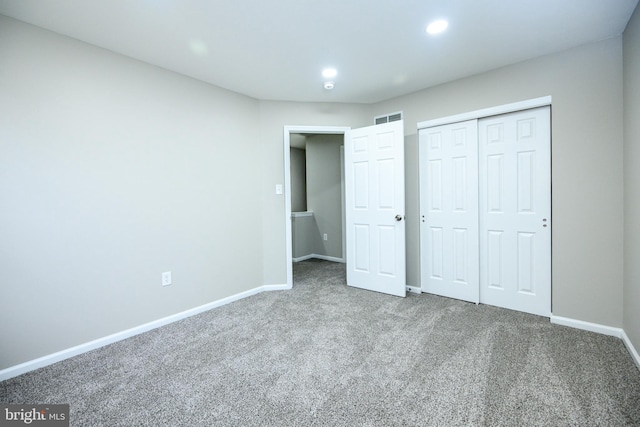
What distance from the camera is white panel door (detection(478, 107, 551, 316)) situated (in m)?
2.74

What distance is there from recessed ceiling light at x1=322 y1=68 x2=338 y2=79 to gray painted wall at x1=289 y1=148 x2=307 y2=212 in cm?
364

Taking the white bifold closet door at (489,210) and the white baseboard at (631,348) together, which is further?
the white bifold closet door at (489,210)

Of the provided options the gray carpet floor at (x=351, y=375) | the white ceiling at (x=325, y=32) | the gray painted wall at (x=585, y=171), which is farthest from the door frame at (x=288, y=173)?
the gray painted wall at (x=585, y=171)

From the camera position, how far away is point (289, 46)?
7.97 ft

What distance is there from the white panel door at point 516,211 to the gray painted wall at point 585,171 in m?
0.10

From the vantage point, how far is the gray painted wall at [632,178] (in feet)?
6.65

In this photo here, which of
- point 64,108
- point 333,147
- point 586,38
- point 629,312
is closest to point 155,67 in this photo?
point 64,108

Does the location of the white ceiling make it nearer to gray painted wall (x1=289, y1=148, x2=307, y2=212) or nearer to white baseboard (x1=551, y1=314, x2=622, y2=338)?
white baseboard (x1=551, y1=314, x2=622, y2=338)

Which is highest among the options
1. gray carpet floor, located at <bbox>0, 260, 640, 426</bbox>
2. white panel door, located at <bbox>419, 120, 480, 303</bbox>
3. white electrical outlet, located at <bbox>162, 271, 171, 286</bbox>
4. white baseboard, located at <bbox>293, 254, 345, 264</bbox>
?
white panel door, located at <bbox>419, 120, 480, 303</bbox>

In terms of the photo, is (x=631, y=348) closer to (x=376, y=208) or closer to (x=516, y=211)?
(x=516, y=211)

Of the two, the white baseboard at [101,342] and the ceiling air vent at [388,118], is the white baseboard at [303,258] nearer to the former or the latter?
the white baseboard at [101,342]

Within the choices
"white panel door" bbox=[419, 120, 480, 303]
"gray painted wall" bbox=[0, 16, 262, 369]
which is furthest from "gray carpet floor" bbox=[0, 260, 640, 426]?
"white panel door" bbox=[419, 120, 480, 303]

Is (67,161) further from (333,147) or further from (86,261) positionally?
(333,147)

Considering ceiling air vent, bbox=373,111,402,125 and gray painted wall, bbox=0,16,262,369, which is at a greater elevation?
ceiling air vent, bbox=373,111,402,125
